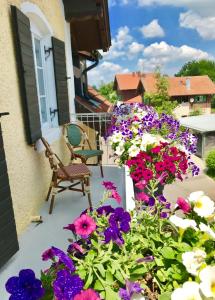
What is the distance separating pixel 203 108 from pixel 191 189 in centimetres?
3304

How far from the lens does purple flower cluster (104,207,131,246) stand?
50.1 inches

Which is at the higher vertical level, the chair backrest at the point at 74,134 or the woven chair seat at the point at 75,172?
the chair backrest at the point at 74,134

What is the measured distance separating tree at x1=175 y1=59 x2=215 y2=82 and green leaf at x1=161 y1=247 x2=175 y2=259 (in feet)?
211

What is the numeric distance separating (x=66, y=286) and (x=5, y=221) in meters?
1.56

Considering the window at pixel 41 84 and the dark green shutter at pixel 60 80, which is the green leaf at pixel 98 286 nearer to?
the window at pixel 41 84

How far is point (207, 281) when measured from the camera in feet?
3.26

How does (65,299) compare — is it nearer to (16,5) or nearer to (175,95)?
(16,5)

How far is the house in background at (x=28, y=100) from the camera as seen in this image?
269cm

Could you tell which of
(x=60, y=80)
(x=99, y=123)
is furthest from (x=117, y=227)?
(x=99, y=123)

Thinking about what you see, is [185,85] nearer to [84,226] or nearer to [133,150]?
[133,150]

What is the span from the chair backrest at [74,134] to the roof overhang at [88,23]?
1990 millimetres

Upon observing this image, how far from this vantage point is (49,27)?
4258 mm

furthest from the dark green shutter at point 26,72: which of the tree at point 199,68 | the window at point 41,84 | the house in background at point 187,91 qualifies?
the tree at point 199,68

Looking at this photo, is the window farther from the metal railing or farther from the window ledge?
the metal railing
